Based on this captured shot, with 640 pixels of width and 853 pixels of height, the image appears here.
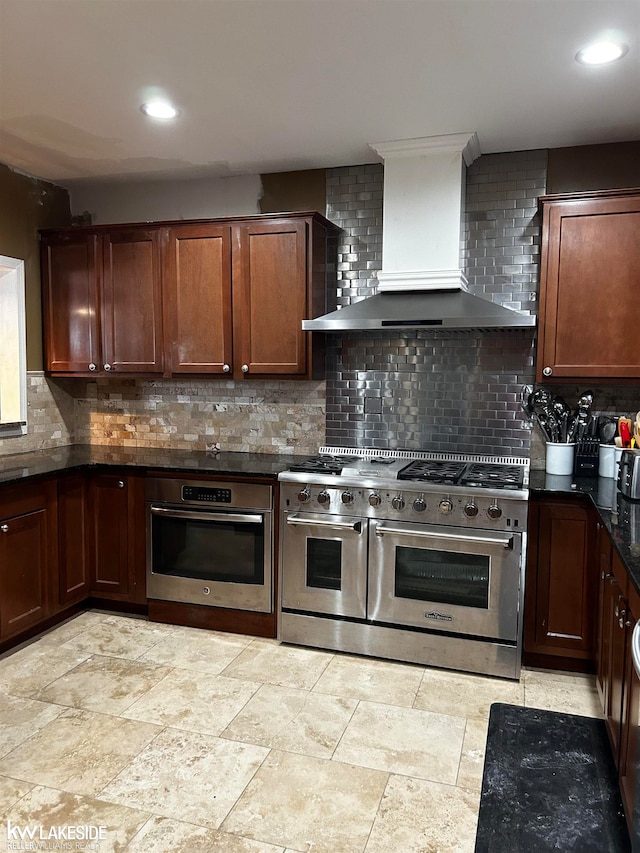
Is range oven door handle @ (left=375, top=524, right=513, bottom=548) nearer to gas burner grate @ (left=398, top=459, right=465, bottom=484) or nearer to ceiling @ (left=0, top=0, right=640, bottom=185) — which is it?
gas burner grate @ (left=398, top=459, right=465, bottom=484)

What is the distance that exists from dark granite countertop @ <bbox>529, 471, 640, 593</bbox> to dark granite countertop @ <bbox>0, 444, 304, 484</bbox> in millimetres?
1428

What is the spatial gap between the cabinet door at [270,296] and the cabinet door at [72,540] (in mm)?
1218

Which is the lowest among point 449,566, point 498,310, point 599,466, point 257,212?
point 449,566

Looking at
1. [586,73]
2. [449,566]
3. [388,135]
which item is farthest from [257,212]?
[449,566]

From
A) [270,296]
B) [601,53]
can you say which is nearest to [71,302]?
[270,296]

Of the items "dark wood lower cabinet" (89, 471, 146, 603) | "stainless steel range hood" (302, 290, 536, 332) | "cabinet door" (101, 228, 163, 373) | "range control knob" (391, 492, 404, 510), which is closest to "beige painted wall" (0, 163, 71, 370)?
"cabinet door" (101, 228, 163, 373)

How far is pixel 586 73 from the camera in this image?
2.70m

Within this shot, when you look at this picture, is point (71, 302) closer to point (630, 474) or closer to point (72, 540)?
point (72, 540)

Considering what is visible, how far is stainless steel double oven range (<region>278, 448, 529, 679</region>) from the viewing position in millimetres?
3178

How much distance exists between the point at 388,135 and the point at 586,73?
1047 mm

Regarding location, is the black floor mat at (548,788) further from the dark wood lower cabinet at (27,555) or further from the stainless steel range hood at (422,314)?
the dark wood lower cabinet at (27,555)

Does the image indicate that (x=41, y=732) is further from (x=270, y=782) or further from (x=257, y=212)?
(x=257, y=212)

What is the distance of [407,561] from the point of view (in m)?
3.34

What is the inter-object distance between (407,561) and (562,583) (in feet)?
2.50
